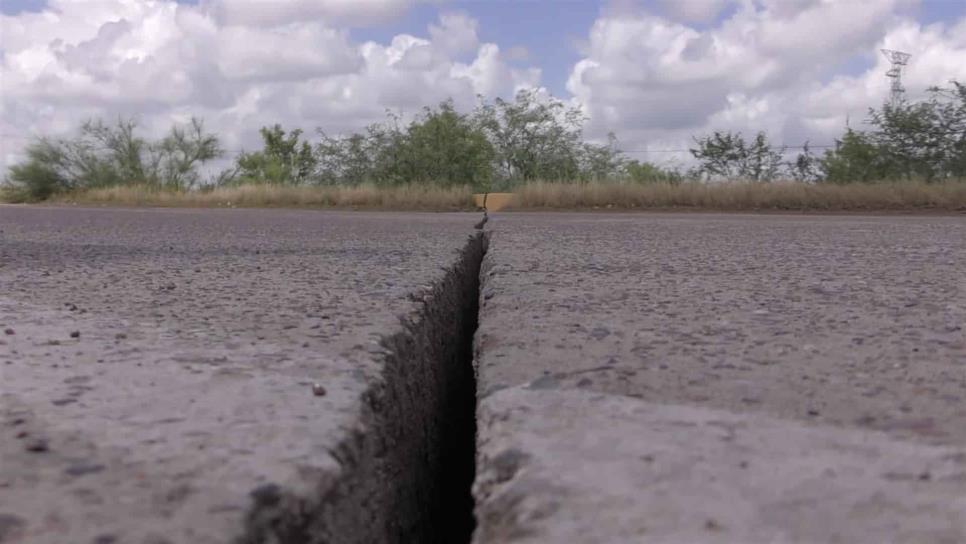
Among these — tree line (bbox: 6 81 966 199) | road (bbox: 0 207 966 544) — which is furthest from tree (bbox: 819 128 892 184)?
road (bbox: 0 207 966 544)

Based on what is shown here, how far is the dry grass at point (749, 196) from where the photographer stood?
16.2m

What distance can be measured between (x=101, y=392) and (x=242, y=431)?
31cm

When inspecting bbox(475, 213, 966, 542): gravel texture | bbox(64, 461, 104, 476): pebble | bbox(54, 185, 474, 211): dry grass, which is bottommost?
bbox(54, 185, 474, 211): dry grass

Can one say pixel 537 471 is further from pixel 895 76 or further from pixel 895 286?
pixel 895 76

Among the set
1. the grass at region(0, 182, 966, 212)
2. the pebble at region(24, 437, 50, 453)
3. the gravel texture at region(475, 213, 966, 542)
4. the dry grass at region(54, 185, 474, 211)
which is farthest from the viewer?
the dry grass at region(54, 185, 474, 211)

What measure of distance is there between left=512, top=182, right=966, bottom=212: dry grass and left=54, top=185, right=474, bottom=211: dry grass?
5.27 feet

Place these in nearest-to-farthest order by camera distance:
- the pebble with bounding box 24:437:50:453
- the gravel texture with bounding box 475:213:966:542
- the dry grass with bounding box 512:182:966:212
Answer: the gravel texture with bounding box 475:213:966:542 < the pebble with bounding box 24:437:50:453 < the dry grass with bounding box 512:182:966:212

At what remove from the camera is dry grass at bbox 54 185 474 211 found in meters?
18.8

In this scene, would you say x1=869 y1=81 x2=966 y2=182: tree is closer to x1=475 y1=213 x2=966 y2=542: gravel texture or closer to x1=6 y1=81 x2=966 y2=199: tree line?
x1=6 y1=81 x2=966 y2=199: tree line

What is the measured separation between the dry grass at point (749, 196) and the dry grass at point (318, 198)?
161 centimetres

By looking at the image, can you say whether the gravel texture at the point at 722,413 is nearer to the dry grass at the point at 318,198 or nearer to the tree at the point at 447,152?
the dry grass at the point at 318,198

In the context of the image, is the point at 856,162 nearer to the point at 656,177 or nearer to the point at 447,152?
the point at 656,177

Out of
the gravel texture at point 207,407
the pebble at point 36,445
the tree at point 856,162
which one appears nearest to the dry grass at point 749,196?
the tree at point 856,162

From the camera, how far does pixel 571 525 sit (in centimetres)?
73
